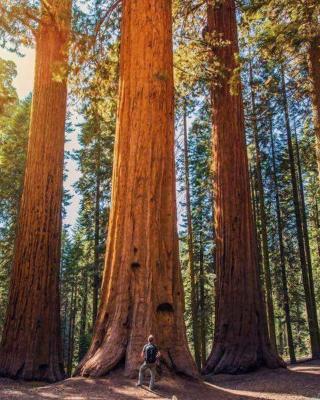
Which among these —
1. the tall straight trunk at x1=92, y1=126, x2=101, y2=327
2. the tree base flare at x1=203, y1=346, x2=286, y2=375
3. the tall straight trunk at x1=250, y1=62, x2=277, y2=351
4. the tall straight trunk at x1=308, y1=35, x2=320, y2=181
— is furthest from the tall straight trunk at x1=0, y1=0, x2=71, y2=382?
the tall straight trunk at x1=92, y1=126, x2=101, y2=327

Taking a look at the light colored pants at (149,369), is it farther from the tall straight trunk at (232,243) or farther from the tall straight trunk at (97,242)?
the tall straight trunk at (97,242)

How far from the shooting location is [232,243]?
10.4 metres

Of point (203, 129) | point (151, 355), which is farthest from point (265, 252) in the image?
point (151, 355)

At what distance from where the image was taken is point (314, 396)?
637 centimetres

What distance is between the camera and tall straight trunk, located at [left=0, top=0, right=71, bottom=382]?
9312 millimetres

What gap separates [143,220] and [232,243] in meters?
Answer: 4.69

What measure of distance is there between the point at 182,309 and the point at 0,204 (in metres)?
20.0

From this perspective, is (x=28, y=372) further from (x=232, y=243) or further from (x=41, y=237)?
(x=232, y=243)

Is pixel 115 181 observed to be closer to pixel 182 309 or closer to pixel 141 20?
pixel 182 309

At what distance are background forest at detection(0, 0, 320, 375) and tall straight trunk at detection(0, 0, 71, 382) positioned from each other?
0.79 meters

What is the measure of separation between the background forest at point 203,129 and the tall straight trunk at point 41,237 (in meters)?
0.79

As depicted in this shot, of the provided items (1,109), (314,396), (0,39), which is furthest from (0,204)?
(314,396)

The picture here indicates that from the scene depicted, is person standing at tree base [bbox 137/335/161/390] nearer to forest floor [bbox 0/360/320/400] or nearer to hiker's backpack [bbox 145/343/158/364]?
hiker's backpack [bbox 145/343/158/364]

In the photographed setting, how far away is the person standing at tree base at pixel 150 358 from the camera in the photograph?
516 centimetres
